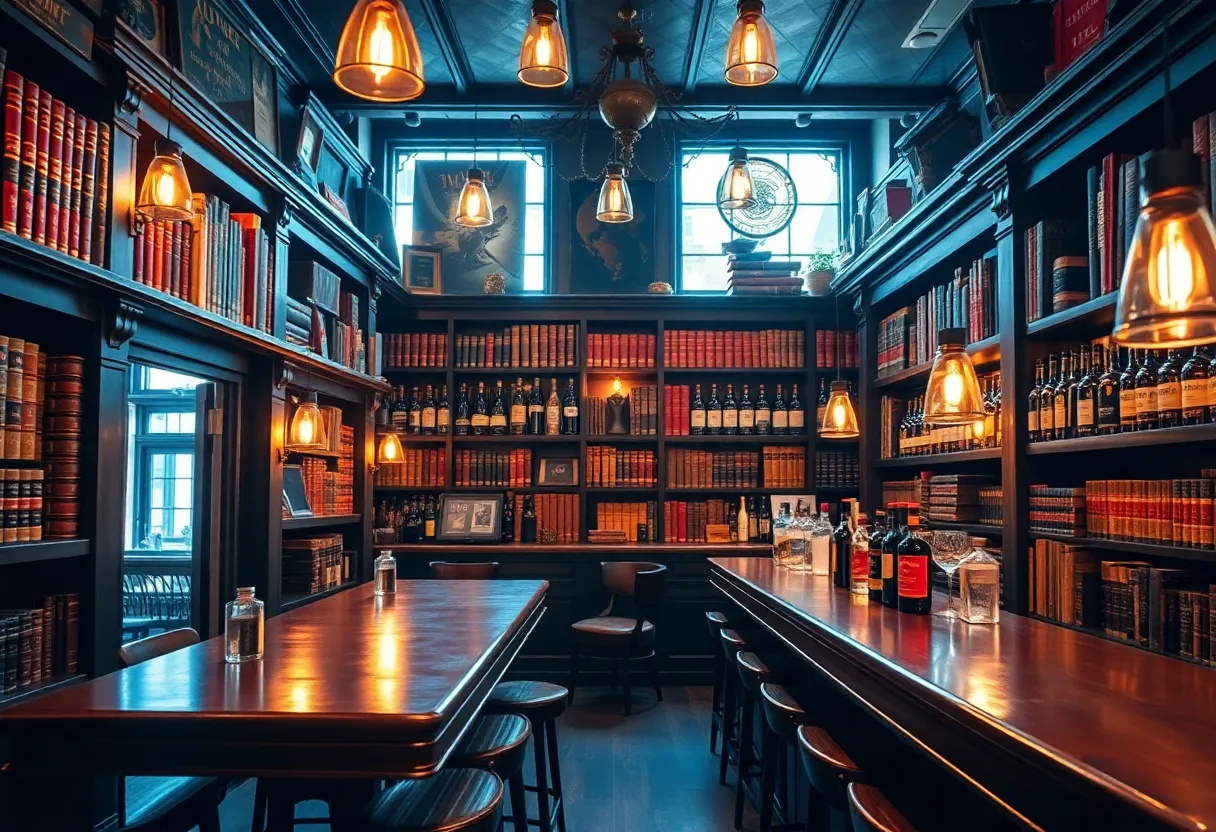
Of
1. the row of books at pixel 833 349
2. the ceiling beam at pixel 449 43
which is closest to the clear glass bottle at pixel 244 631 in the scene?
the ceiling beam at pixel 449 43

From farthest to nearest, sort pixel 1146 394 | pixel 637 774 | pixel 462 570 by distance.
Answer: pixel 462 570 < pixel 637 774 < pixel 1146 394

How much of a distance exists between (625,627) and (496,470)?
Answer: 4.88ft

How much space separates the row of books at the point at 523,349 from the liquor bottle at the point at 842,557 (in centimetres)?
294

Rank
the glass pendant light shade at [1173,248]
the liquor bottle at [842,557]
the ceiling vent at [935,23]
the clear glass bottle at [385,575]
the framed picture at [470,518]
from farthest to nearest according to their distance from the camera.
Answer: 1. the framed picture at [470,518]
2. the ceiling vent at [935,23]
3. the clear glass bottle at [385,575]
4. the liquor bottle at [842,557]
5. the glass pendant light shade at [1173,248]

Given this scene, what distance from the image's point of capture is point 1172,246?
1238 millimetres

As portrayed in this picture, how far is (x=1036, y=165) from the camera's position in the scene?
10.7 feet

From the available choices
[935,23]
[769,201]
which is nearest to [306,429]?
[935,23]

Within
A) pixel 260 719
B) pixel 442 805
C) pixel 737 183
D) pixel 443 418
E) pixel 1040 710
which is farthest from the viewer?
pixel 443 418

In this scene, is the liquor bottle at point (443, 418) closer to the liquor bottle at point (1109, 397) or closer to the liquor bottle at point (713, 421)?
the liquor bottle at point (713, 421)

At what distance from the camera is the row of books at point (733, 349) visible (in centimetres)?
589

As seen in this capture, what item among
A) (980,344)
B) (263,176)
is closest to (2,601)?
(263,176)

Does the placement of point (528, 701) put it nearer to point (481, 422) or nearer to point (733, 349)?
point (481, 422)

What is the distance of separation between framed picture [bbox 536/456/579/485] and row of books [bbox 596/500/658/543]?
27 cm

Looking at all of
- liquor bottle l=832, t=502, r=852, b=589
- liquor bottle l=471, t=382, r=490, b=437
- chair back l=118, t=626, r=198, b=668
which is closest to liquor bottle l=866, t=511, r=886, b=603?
liquor bottle l=832, t=502, r=852, b=589
